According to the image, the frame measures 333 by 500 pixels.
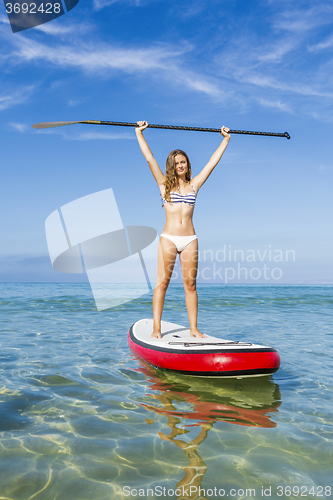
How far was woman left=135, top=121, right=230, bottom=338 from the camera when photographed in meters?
5.08

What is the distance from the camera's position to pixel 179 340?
4.92 m

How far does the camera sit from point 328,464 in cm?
246

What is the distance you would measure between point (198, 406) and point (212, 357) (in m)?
0.78

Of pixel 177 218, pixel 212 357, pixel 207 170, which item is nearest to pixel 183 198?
pixel 177 218

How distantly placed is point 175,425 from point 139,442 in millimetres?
385

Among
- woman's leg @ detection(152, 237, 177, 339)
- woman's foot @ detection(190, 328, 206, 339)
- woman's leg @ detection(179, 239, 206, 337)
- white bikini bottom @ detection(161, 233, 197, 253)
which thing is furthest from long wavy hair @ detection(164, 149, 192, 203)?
woman's foot @ detection(190, 328, 206, 339)

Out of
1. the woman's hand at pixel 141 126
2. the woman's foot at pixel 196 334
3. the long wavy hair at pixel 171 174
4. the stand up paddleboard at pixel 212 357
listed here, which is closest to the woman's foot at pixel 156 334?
the stand up paddleboard at pixel 212 357

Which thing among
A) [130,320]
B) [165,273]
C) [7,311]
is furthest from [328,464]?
[7,311]

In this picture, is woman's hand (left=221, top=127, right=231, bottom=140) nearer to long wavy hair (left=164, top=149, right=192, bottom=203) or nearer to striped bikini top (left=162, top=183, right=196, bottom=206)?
long wavy hair (left=164, top=149, right=192, bottom=203)

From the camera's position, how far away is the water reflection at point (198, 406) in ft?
7.88

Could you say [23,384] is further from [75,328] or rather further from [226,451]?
[75,328]

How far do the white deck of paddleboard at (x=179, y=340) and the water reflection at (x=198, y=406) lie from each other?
0.37 meters

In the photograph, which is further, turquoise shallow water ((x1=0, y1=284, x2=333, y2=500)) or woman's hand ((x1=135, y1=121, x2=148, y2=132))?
woman's hand ((x1=135, y1=121, x2=148, y2=132))

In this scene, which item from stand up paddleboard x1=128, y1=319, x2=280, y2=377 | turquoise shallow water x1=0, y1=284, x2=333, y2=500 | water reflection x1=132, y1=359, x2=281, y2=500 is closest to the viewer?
turquoise shallow water x1=0, y1=284, x2=333, y2=500
